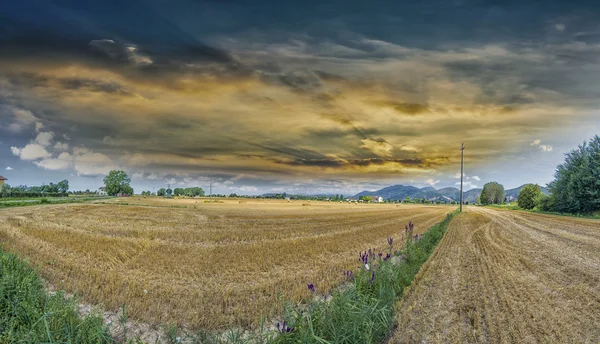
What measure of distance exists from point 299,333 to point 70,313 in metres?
4.08

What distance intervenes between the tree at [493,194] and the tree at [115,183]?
187 meters

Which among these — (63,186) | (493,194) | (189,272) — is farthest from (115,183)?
(493,194)

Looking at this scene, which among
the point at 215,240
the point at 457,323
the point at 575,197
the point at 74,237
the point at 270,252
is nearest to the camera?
the point at 457,323

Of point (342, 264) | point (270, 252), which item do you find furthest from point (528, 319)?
point (270, 252)

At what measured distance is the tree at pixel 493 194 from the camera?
15938 centimetres

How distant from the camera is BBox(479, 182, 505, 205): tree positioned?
15938 cm

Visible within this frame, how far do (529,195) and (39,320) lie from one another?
9325 centimetres

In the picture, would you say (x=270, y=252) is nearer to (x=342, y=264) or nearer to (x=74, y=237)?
(x=342, y=264)

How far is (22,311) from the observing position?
5305 mm

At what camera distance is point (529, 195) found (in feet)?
243

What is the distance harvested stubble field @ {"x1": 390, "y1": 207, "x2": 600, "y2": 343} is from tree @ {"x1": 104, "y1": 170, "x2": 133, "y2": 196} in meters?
153

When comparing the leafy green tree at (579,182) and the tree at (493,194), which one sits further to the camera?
the tree at (493,194)

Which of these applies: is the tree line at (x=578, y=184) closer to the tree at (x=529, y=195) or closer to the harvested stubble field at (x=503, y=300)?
the tree at (x=529, y=195)

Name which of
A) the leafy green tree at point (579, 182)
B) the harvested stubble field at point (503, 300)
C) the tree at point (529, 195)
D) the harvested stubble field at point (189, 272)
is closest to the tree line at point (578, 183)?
the leafy green tree at point (579, 182)
